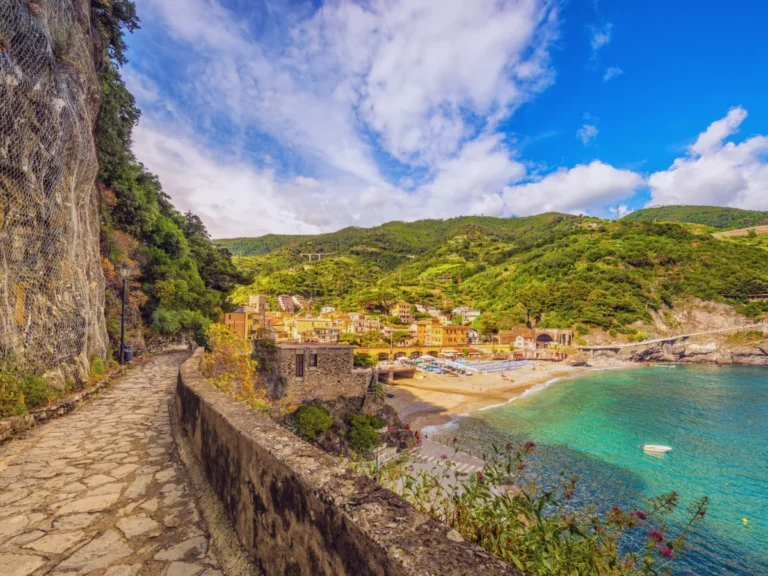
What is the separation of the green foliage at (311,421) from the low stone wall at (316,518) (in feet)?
46.7

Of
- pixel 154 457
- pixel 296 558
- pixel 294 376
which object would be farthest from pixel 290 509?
pixel 294 376

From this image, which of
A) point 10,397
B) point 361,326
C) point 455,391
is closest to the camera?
point 10,397

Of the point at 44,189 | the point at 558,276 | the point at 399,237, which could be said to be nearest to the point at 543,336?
the point at 558,276

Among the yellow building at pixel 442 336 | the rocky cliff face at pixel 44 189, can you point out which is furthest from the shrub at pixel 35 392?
the yellow building at pixel 442 336

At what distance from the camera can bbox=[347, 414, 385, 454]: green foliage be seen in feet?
→ 55.7

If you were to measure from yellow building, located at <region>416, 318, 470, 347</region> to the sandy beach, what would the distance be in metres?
12.1

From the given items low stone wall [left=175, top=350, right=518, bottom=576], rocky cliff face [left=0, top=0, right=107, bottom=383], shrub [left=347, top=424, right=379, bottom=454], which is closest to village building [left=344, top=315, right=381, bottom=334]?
shrub [left=347, top=424, right=379, bottom=454]

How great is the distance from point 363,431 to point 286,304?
58.9 meters

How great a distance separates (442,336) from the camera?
5806 cm

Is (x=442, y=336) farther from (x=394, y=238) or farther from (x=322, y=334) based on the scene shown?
(x=394, y=238)

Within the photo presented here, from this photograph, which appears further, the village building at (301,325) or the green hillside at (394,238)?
the green hillside at (394,238)

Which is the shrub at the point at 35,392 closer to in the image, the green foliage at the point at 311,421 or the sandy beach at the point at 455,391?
the green foliage at the point at 311,421

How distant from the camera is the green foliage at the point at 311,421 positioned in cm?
1594

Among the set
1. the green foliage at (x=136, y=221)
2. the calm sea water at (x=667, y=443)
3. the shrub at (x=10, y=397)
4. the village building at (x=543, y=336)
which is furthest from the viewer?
the village building at (x=543, y=336)
